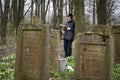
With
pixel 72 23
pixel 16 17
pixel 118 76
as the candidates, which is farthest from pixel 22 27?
pixel 16 17

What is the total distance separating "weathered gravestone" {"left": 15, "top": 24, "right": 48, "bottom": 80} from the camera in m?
8.10

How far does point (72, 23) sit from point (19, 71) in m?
6.02

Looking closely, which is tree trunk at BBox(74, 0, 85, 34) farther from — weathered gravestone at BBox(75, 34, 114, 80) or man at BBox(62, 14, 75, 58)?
weathered gravestone at BBox(75, 34, 114, 80)

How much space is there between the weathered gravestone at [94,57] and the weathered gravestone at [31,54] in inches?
31.0

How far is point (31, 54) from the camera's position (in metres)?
8.28

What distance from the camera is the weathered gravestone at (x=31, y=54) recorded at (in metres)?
8.10

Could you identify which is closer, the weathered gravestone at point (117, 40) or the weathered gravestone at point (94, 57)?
the weathered gravestone at point (94, 57)

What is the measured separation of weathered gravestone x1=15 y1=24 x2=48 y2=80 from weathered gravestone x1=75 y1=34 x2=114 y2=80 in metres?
0.79

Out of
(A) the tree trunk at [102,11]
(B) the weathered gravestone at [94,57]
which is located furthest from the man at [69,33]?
(A) the tree trunk at [102,11]

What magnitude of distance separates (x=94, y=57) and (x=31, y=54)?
146 cm

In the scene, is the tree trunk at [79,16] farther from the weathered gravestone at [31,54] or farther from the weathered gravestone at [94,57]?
the weathered gravestone at [94,57]

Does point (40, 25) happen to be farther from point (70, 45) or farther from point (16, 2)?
point (16, 2)

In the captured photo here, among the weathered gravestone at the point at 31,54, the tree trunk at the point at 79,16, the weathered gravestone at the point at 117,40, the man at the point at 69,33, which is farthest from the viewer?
the tree trunk at the point at 79,16

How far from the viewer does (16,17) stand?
29.3 m
